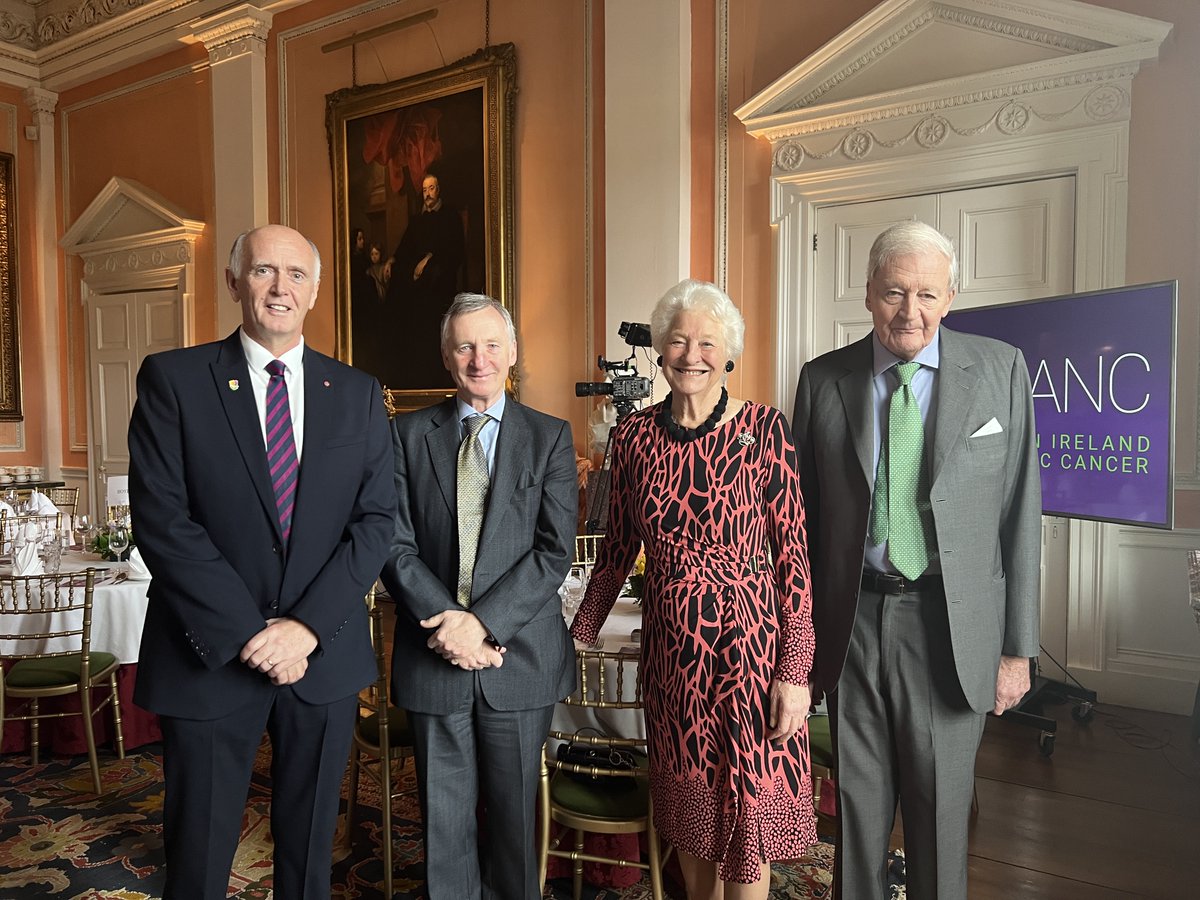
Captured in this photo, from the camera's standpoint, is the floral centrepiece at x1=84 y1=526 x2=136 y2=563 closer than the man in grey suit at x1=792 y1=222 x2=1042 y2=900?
No

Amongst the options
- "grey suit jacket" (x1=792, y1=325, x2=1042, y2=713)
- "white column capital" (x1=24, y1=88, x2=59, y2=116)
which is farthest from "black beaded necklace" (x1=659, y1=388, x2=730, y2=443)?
"white column capital" (x1=24, y1=88, x2=59, y2=116)

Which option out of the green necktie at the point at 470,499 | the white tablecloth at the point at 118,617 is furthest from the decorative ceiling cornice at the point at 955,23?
the white tablecloth at the point at 118,617

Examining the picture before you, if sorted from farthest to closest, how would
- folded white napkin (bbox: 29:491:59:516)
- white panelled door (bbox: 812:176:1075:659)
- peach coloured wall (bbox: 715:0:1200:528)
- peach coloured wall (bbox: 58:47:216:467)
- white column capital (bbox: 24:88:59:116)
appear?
white column capital (bbox: 24:88:59:116) < peach coloured wall (bbox: 58:47:216:467) < folded white napkin (bbox: 29:491:59:516) < white panelled door (bbox: 812:176:1075:659) < peach coloured wall (bbox: 715:0:1200:528)

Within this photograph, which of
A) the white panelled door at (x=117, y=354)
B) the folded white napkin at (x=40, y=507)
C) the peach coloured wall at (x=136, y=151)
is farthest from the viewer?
the white panelled door at (x=117, y=354)

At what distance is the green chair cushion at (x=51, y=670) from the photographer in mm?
3563

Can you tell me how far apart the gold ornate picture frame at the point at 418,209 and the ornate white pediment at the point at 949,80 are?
2085mm

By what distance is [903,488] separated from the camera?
1.94m

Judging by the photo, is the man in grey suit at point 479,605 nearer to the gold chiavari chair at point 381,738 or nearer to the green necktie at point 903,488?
the gold chiavari chair at point 381,738

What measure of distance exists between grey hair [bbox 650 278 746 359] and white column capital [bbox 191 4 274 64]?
735 centimetres

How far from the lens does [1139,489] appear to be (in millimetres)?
3756

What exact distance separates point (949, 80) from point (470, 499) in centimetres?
400

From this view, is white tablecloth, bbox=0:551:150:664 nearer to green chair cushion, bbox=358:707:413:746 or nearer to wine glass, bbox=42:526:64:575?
wine glass, bbox=42:526:64:575

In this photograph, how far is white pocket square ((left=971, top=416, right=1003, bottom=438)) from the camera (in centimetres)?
191

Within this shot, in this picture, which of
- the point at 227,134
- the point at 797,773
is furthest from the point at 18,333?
the point at 797,773
